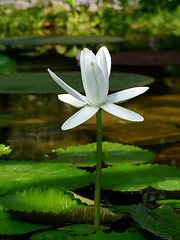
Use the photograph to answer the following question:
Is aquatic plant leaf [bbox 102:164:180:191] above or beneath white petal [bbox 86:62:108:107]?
beneath

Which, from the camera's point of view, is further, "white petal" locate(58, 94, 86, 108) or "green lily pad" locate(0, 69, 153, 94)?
"green lily pad" locate(0, 69, 153, 94)

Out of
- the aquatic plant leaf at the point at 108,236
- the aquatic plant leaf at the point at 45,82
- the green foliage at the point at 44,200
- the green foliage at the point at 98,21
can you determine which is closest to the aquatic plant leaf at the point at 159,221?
the aquatic plant leaf at the point at 108,236

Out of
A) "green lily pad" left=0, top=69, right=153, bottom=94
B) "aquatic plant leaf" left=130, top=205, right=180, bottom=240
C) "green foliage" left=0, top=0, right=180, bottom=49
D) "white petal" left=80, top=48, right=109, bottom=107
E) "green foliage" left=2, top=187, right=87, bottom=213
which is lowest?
"aquatic plant leaf" left=130, top=205, right=180, bottom=240

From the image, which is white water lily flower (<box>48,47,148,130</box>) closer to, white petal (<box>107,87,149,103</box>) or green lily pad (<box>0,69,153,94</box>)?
white petal (<box>107,87,149,103</box>)

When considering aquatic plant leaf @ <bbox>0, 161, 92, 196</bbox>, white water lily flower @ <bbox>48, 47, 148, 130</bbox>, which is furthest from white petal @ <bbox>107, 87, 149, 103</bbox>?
aquatic plant leaf @ <bbox>0, 161, 92, 196</bbox>

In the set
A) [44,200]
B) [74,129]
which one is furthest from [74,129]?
[44,200]

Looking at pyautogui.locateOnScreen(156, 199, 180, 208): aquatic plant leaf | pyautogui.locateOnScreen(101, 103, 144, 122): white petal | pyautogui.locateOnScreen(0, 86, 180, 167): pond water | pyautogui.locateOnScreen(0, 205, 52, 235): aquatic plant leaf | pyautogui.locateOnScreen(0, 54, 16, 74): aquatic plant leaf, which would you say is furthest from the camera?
pyautogui.locateOnScreen(0, 54, 16, 74): aquatic plant leaf

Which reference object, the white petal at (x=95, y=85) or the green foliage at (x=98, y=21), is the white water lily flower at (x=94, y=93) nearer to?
the white petal at (x=95, y=85)

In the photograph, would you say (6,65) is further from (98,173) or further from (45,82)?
(98,173)
